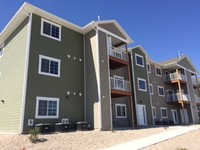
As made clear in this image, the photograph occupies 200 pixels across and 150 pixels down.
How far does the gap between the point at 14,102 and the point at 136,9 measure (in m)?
13.7

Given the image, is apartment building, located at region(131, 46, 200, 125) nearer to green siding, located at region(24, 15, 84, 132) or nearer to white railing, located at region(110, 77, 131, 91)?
white railing, located at region(110, 77, 131, 91)

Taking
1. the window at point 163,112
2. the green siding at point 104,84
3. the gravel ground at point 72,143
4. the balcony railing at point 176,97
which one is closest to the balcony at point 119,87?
→ the green siding at point 104,84

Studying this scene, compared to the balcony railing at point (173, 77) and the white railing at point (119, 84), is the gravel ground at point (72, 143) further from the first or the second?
the balcony railing at point (173, 77)

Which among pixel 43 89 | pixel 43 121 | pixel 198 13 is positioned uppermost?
pixel 198 13

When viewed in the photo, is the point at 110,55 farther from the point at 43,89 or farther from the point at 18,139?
the point at 18,139

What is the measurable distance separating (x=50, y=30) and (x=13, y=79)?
5253mm

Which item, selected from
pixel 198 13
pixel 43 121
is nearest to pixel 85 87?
pixel 43 121

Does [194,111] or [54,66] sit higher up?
[54,66]

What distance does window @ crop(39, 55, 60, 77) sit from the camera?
49.6 ft

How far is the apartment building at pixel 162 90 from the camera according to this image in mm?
23875

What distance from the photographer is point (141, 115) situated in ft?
75.3

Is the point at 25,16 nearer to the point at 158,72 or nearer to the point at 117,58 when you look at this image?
the point at 117,58

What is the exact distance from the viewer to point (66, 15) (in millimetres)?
17781

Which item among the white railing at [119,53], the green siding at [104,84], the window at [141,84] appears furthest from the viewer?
the window at [141,84]
